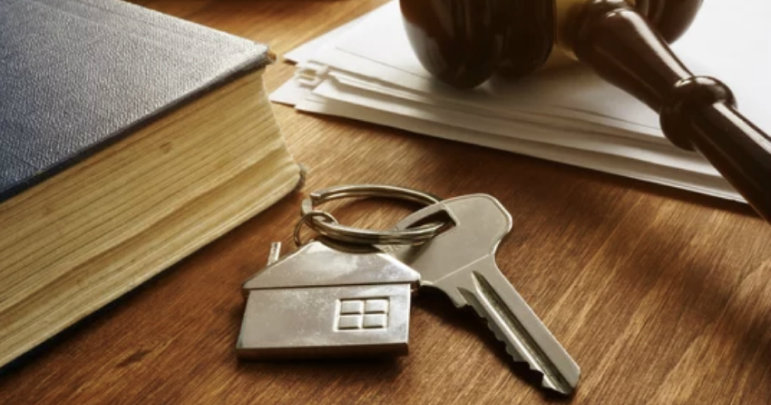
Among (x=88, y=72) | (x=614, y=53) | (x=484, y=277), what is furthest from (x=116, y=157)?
(x=614, y=53)

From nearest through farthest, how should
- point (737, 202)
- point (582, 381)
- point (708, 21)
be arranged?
point (582, 381) < point (737, 202) < point (708, 21)

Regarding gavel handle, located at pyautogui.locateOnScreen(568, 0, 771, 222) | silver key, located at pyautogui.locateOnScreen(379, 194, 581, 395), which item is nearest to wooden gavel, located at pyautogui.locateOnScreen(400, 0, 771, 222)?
gavel handle, located at pyautogui.locateOnScreen(568, 0, 771, 222)

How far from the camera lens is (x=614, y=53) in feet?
1.70

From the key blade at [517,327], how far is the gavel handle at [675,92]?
134mm

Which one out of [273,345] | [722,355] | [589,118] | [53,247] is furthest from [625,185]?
[53,247]

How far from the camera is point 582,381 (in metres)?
0.39

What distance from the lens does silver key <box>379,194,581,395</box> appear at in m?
0.40

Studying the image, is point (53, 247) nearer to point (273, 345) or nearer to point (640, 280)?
point (273, 345)

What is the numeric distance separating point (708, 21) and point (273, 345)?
495 millimetres

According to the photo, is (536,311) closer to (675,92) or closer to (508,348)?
(508,348)

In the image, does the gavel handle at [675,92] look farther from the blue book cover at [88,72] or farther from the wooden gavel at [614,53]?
the blue book cover at [88,72]

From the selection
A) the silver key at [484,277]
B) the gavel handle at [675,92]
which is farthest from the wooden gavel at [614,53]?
the silver key at [484,277]

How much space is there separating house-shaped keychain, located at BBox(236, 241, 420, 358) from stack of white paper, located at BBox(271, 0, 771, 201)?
0.18 meters

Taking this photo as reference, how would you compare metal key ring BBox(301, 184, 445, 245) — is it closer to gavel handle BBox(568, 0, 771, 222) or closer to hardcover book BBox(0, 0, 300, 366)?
hardcover book BBox(0, 0, 300, 366)
